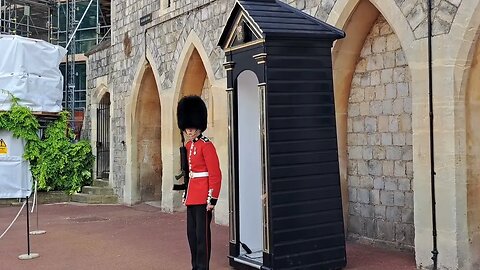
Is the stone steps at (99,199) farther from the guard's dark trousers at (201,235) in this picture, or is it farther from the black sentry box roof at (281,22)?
the black sentry box roof at (281,22)

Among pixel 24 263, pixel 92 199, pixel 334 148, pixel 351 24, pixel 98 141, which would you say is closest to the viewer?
pixel 334 148

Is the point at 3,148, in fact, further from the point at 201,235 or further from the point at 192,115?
the point at 201,235

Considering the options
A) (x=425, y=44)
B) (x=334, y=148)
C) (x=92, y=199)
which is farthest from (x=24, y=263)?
(x=92, y=199)

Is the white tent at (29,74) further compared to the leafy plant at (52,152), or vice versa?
the white tent at (29,74)

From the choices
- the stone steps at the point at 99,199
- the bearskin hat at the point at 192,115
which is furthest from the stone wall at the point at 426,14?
the stone steps at the point at 99,199

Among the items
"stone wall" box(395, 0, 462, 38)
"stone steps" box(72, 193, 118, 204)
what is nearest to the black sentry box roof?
"stone wall" box(395, 0, 462, 38)

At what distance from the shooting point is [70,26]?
22.5m

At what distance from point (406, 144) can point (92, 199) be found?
8.81 meters

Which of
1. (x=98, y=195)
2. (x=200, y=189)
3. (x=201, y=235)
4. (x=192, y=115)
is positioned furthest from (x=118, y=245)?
(x=98, y=195)

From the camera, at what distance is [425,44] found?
6027mm

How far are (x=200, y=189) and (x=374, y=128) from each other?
275 centimetres

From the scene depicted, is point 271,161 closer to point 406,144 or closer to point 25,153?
point 406,144

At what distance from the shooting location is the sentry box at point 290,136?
5.52 meters

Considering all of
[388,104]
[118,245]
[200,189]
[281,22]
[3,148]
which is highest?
[281,22]
